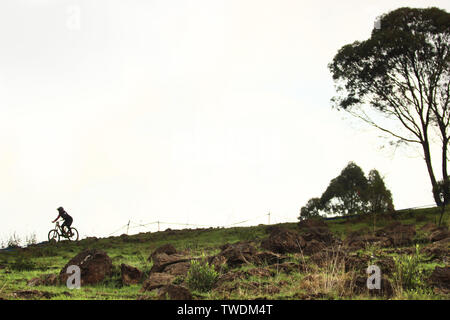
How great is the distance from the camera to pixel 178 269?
34.7 ft

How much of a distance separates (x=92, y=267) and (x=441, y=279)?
7499mm

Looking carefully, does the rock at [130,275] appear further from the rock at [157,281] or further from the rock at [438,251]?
the rock at [438,251]

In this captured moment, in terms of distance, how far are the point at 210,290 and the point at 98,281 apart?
354 centimetres

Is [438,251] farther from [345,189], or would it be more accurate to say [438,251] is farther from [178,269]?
[345,189]

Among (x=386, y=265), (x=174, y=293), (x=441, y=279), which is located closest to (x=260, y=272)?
(x=386, y=265)

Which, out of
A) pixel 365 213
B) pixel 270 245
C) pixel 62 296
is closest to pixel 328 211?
pixel 365 213

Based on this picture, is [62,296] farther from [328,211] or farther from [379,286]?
[328,211]

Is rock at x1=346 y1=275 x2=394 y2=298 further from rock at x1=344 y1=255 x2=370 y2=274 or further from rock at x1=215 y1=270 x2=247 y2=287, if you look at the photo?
rock at x1=215 y1=270 x2=247 y2=287

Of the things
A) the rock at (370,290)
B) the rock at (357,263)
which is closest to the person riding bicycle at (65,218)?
the rock at (357,263)

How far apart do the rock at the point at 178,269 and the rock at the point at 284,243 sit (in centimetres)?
246

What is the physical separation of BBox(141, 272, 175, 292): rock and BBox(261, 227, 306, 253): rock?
3.50 meters

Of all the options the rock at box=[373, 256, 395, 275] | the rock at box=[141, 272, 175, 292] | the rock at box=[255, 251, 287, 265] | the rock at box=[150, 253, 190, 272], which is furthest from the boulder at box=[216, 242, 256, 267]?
the rock at box=[373, 256, 395, 275]
